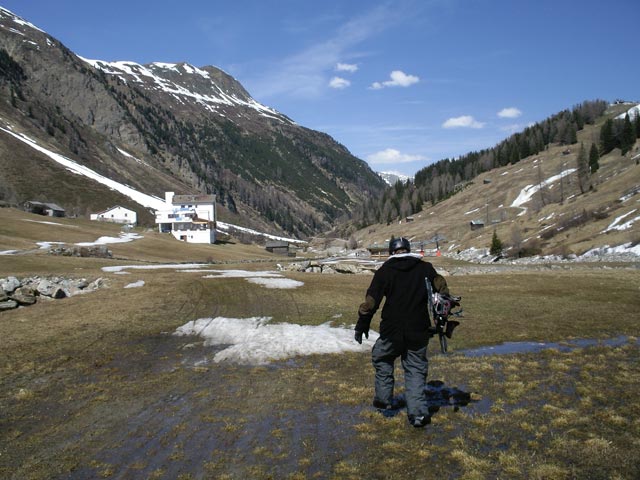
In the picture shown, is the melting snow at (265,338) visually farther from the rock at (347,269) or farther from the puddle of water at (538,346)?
the rock at (347,269)

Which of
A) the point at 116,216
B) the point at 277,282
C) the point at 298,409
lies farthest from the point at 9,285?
the point at 116,216

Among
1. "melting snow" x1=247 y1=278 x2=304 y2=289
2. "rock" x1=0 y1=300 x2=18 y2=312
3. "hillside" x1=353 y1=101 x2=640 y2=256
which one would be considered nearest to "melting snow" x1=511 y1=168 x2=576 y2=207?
"hillside" x1=353 y1=101 x2=640 y2=256

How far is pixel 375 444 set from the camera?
8.38 metres

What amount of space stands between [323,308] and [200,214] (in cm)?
15433

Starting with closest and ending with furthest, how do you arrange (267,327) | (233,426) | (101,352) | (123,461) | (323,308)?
(123,461)
(233,426)
(101,352)
(267,327)
(323,308)

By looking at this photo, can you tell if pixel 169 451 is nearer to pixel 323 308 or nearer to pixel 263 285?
pixel 323 308

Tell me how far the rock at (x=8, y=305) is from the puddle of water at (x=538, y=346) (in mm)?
25097

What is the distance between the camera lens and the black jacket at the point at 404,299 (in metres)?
9.79

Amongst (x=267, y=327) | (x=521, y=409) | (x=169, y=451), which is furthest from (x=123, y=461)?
(x=267, y=327)

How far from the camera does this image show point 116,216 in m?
159

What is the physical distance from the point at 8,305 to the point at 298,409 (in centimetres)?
2310

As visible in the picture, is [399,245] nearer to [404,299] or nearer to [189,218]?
[404,299]

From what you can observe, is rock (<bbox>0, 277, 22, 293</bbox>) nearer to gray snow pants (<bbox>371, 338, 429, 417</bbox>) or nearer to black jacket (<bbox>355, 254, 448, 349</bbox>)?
black jacket (<bbox>355, 254, 448, 349</bbox>)

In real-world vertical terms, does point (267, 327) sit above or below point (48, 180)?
below
